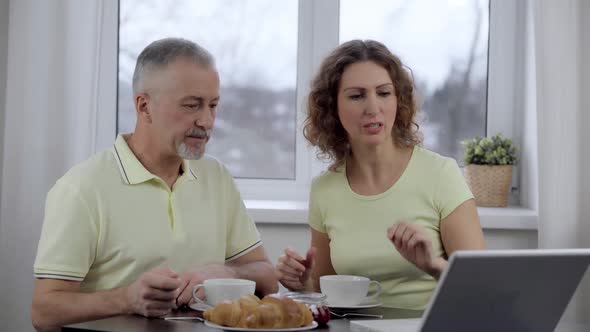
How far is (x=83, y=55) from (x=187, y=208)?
1.11m

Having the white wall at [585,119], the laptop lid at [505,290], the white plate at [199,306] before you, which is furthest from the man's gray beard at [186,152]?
the white wall at [585,119]

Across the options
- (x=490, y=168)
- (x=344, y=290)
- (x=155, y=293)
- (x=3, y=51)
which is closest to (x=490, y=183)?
(x=490, y=168)

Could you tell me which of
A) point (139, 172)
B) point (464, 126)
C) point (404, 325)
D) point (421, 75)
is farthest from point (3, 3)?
point (404, 325)

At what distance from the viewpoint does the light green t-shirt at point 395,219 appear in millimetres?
2072

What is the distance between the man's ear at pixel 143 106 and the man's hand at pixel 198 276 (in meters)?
0.37

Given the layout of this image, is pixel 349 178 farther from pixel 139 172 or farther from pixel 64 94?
pixel 64 94

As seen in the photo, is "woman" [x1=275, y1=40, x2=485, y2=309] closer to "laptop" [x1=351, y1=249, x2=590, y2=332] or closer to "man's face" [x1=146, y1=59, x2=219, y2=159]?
"man's face" [x1=146, y1=59, x2=219, y2=159]

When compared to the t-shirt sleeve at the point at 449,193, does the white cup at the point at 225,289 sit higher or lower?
lower

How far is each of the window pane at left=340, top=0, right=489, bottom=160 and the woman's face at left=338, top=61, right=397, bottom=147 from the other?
109cm

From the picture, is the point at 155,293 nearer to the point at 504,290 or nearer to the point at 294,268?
the point at 294,268

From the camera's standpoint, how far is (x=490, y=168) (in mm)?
3141

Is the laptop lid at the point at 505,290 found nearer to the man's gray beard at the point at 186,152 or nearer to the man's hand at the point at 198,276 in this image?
the man's hand at the point at 198,276

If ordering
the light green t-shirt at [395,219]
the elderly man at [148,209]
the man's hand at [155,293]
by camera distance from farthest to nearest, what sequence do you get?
the light green t-shirt at [395,219]
the elderly man at [148,209]
the man's hand at [155,293]

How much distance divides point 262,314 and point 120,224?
0.57m
